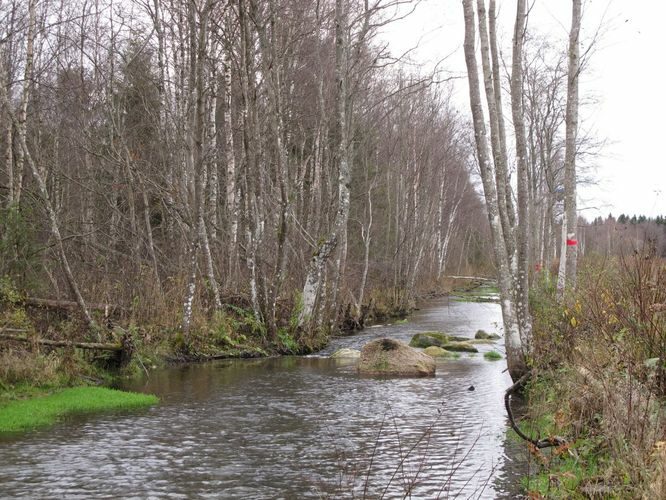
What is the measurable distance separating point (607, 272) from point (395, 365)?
5.00 metres

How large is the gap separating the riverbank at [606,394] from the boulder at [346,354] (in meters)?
6.92

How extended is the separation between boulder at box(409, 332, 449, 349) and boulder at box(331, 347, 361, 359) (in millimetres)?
2329

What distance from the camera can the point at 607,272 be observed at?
39.5 ft

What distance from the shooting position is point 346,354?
679 inches

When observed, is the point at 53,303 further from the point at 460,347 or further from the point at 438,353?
the point at 460,347

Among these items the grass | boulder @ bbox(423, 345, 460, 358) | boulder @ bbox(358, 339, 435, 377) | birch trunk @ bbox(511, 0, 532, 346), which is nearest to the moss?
boulder @ bbox(423, 345, 460, 358)

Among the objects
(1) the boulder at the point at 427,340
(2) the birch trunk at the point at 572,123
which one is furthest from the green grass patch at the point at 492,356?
(2) the birch trunk at the point at 572,123

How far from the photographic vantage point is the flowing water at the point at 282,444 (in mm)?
6809

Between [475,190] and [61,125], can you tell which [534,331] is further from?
[475,190]

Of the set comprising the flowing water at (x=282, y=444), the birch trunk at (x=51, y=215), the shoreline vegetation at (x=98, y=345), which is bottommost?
the flowing water at (x=282, y=444)

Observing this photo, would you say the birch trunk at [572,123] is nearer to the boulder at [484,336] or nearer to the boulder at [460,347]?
the boulder at [460,347]

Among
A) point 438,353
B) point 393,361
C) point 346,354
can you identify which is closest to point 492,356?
point 438,353

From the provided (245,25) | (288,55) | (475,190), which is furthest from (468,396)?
(475,190)

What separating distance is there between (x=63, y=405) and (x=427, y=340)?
1111cm
